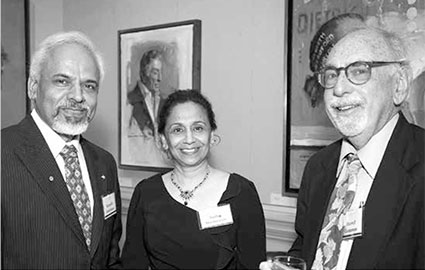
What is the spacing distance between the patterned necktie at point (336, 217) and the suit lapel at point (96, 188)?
0.69 metres

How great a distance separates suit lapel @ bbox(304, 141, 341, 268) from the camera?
48.1 inches

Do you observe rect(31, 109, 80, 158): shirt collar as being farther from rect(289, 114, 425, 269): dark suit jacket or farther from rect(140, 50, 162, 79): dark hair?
rect(289, 114, 425, 269): dark suit jacket

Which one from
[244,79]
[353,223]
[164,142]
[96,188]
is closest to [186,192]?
[164,142]

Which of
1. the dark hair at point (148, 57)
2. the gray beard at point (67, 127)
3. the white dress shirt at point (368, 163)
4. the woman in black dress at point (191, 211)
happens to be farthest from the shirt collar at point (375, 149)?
the dark hair at point (148, 57)

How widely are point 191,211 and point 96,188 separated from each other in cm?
35

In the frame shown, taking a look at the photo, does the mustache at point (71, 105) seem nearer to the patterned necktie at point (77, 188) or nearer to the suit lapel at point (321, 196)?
the patterned necktie at point (77, 188)

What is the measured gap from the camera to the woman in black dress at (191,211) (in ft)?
5.09

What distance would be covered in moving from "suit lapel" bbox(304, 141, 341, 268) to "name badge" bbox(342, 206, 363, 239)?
12 cm

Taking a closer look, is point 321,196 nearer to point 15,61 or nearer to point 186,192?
point 186,192

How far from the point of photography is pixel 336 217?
117cm

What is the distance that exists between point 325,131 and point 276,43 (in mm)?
439

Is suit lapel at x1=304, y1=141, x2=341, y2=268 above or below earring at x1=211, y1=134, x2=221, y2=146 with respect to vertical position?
below

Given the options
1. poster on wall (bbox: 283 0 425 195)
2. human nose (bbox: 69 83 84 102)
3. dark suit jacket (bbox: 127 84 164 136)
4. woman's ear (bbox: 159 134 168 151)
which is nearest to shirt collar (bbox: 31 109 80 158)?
human nose (bbox: 69 83 84 102)

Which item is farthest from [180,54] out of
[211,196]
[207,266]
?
[207,266]
